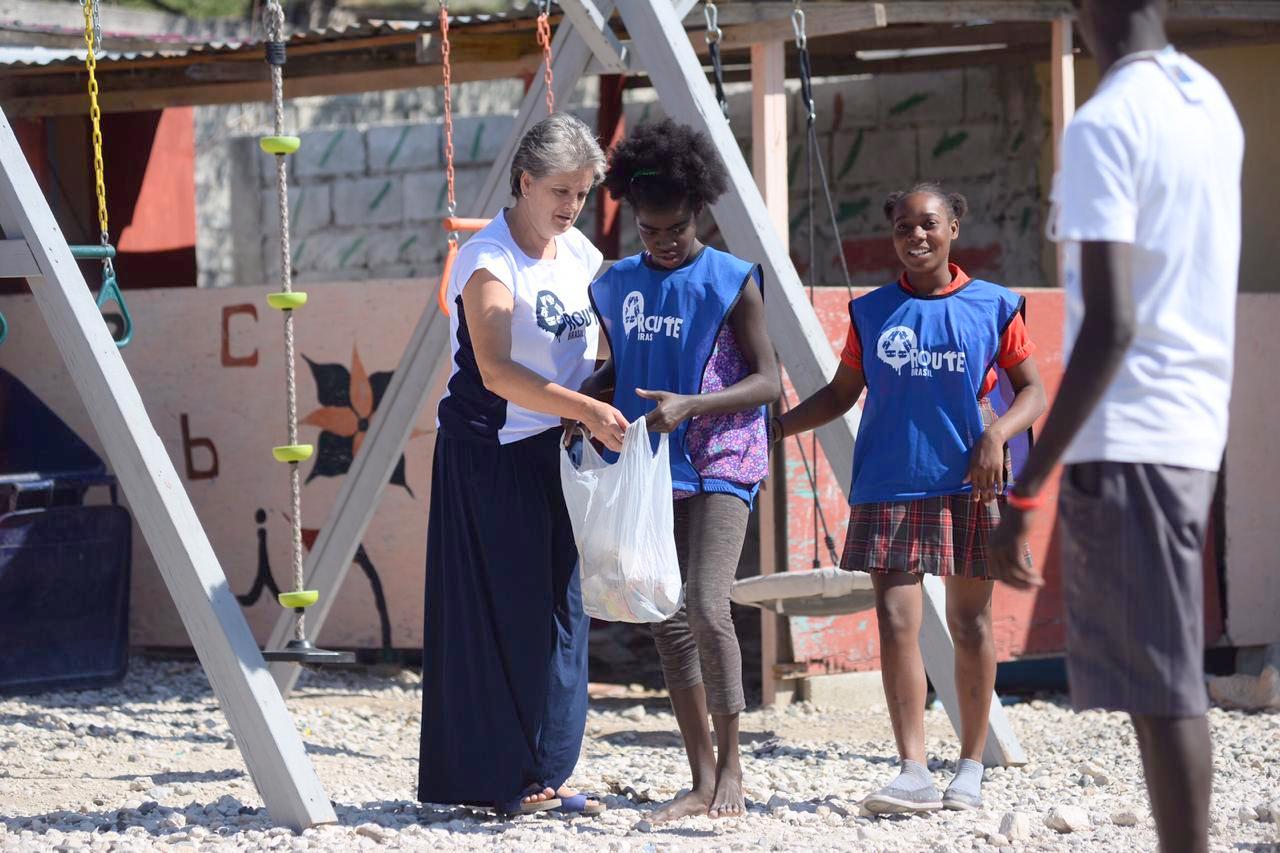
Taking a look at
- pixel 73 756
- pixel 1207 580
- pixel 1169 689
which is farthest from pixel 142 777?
pixel 1207 580

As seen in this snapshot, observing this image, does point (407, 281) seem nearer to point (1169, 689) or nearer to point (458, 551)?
point (458, 551)

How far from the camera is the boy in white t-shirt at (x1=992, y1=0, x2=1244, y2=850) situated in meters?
2.51

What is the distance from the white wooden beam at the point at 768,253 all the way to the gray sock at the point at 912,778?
76cm

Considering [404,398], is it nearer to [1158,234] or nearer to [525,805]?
[525,805]

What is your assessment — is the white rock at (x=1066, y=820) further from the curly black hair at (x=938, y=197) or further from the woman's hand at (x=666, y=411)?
the curly black hair at (x=938, y=197)

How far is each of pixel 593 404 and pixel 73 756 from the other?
2.73 m

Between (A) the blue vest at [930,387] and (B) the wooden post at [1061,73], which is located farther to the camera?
(B) the wooden post at [1061,73]

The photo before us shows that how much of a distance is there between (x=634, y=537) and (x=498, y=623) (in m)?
0.54

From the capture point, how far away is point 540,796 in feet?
13.6

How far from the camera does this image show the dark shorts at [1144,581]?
2574mm

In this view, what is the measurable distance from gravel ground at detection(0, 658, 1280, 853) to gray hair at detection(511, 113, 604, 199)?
1670mm

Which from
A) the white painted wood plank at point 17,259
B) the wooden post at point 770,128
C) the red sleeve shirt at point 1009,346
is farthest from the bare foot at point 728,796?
the wooden post at point 770,128

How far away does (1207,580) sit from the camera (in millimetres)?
7449

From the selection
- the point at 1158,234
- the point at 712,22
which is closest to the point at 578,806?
the point at 1158,234
